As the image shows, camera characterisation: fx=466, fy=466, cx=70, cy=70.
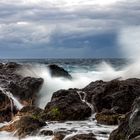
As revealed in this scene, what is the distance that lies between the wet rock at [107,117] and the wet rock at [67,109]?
1.23 m

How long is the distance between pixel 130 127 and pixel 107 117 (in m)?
6.58

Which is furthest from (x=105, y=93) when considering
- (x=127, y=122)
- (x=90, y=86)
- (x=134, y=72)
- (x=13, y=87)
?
(x=134, y=72)

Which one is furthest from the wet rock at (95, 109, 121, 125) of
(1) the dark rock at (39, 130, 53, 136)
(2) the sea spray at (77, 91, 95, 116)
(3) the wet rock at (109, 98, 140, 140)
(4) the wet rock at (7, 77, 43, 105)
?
(4) the wet rock at (7, 77, 43, 105)

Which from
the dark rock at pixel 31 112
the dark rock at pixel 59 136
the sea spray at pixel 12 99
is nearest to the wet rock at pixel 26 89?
the sea spray at pixel 12 99

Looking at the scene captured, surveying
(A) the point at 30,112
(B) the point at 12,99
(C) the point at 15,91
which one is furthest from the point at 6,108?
(A) the point at 30,112

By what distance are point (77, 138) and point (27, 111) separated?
7981 mm

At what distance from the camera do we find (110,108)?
26594 mm

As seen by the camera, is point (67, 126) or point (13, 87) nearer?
point (67, 126)

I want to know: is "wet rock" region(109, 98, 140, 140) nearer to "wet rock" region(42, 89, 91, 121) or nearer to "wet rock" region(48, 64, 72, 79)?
"wet rock" region(42, 89, 91, 121)

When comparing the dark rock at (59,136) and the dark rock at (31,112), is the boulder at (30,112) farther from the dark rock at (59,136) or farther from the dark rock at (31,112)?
the dark rock at (59,136)

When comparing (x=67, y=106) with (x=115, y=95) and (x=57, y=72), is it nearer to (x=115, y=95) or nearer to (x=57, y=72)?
(x=115, y=95)

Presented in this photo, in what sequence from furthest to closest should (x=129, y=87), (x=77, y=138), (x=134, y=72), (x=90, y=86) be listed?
1. (x=134, y=72)
2. (x=90, y=86)
3. (x=129, y=87)
4. (x=77, y=138)

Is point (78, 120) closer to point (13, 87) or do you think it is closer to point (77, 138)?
point (77, 138)

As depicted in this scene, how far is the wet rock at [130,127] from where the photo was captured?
16297 mm
